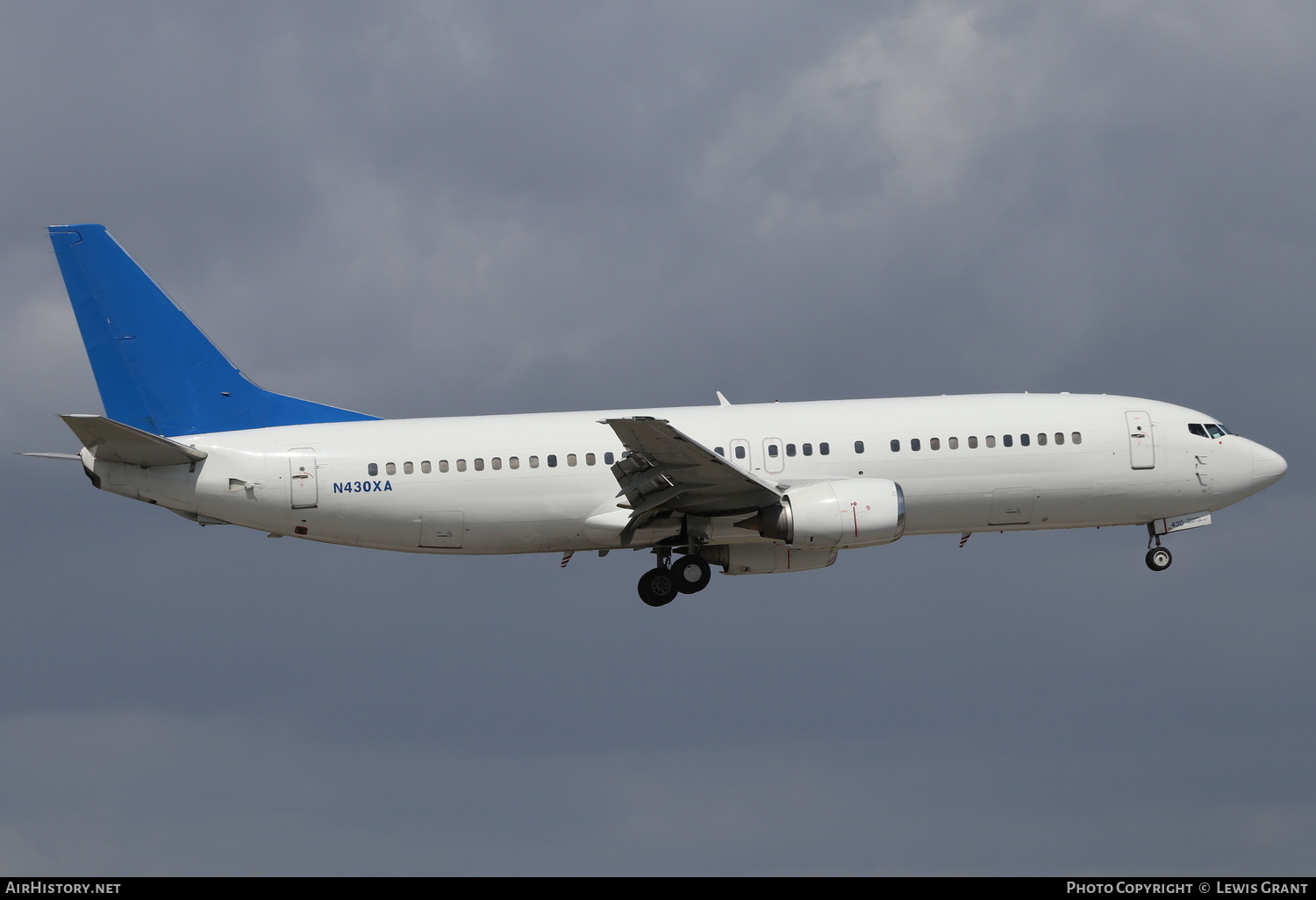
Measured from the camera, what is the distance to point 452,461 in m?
38.6

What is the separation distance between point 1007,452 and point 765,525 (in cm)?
750

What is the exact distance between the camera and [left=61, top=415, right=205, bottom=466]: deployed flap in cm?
3547

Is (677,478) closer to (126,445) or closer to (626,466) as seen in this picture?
(626,466)

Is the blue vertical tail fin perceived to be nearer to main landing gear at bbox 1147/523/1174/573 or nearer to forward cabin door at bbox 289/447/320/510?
forward cabin door at bbox 289/447/320/510

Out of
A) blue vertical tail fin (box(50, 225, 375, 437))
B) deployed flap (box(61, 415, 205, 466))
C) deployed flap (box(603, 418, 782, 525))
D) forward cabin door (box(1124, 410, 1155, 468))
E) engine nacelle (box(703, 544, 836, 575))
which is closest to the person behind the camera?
deployed flap (box(61, 415, 205, 466))

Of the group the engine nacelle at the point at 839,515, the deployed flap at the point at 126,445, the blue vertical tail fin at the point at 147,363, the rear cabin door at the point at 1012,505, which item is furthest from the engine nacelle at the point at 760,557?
the deployed flap at the point at 126,445

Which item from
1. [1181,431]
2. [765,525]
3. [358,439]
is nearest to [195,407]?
[358,439]

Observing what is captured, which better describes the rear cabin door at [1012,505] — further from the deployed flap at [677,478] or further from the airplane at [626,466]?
the deployed flap at [677,478]

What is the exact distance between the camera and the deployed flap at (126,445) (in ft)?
116

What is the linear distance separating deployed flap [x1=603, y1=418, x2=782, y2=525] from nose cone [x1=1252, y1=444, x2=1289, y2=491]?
15.3m

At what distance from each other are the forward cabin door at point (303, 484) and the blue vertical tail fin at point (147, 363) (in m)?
2.46

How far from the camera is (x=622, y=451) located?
39.3 m

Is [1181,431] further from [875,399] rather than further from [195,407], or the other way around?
[195,407]

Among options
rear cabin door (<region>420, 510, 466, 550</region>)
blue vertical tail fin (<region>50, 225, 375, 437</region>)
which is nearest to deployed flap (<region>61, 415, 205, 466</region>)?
blue vertical tail fin (<region>50, 225, 375, 437</region>)
